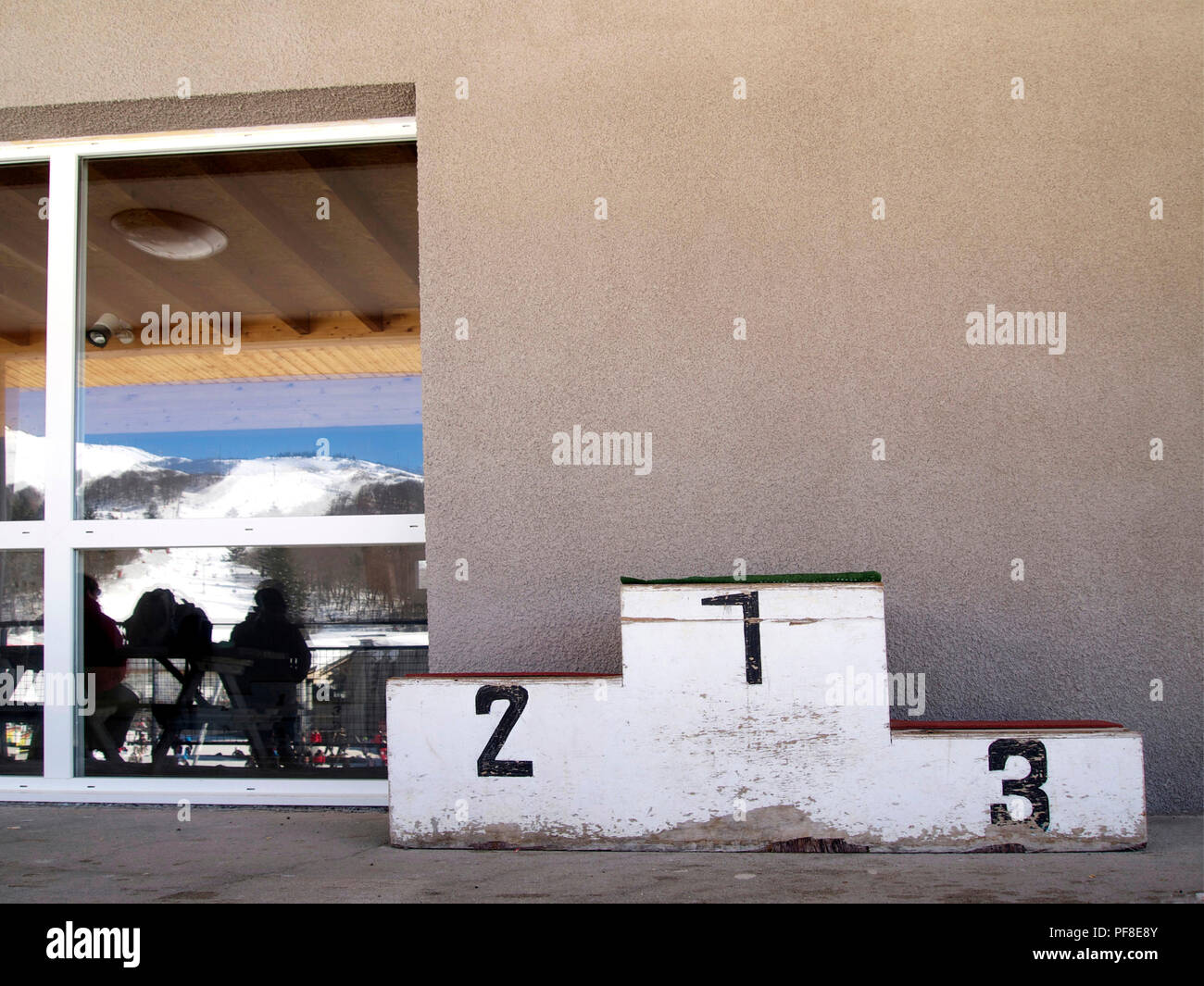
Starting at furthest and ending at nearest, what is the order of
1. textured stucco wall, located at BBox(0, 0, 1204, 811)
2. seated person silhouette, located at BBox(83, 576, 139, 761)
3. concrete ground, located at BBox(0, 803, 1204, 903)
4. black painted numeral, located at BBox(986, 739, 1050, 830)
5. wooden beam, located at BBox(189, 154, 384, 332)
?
wooden beam, located at BBox(189, 154, 384, 332), seated person silhouette, located at BBox(83, 576, 139, 761), textured stucco wall, located at BBox(0, 0, 1204, 811), black painted numeral, located at BBox(986, 739, 1050, 830), concrete ground, located at BBox(0, 803, 1204, 903)

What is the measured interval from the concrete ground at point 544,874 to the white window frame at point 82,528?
56 centimetres

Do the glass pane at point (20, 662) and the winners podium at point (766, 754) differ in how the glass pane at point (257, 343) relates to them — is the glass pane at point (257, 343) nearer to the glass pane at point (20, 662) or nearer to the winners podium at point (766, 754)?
the glass pane at point (20, 662)

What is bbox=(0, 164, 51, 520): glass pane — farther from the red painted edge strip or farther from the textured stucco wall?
the red painted edge strip

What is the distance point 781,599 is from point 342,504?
1883 millimetres

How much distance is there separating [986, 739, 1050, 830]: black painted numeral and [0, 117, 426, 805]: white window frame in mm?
2037

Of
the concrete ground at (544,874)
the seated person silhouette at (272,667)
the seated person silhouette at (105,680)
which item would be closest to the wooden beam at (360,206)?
the seated person silhouette at (272,667)

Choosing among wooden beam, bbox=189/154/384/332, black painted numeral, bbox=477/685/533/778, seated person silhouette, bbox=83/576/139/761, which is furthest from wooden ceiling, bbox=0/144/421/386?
black painted numeral, bbox=477/685/533/778

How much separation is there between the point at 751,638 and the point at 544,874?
801 mm

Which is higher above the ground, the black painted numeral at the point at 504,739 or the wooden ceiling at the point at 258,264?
the wooden ceiling at the point at 258,264

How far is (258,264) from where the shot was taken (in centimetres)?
385

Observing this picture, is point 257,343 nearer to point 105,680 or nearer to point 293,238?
point 293,238

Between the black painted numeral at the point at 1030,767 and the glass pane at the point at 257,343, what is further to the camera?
the glass pane at the point at 257,343

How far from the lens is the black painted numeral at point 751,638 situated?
8.02 feet

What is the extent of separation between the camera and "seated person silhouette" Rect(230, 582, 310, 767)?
11.4 feet
